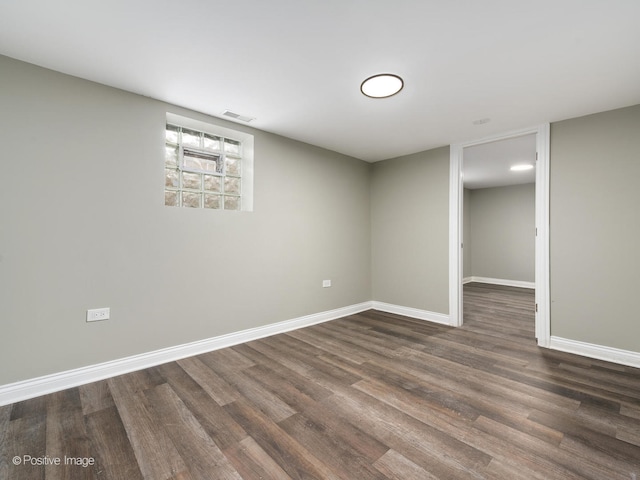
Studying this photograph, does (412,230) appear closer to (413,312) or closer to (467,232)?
(413,312)

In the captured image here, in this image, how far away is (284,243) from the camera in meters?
3.65

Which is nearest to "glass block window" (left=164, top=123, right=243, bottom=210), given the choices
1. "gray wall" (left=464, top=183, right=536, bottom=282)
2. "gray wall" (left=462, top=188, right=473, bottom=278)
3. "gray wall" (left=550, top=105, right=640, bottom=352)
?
"gray wall" (left=550, top=105, right=640, bottom=352)

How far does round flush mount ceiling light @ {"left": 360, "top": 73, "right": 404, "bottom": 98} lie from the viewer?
2273 mm

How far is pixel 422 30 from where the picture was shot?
1.76m

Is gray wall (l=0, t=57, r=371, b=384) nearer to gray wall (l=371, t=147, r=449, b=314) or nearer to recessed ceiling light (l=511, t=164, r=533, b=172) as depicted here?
gray wall (l=371, t=147, r=449, b=314)

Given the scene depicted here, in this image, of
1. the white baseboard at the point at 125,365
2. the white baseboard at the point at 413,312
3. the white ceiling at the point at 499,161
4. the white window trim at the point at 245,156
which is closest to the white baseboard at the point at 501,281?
the white ceiling at the point at 499,161

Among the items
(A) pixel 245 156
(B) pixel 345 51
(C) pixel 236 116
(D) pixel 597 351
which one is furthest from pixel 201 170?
(D) pixel 597 351

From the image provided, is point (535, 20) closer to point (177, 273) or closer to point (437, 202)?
point (437, 202)

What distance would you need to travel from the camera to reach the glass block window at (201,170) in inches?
114

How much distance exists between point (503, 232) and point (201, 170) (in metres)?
7.25

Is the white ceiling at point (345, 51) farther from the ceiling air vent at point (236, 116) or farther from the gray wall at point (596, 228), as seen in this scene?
the gray wall at point (596, 228)

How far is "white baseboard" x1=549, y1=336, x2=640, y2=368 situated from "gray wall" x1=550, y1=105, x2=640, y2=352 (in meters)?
0.05

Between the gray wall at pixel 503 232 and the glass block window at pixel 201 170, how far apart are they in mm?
6476

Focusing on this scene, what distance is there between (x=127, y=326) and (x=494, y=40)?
11.7ft
